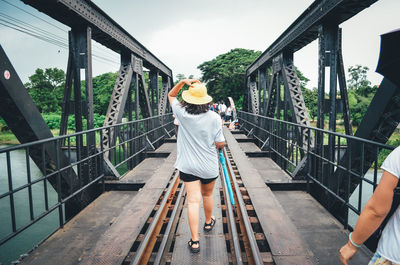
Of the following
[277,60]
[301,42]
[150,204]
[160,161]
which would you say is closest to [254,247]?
[150,204]

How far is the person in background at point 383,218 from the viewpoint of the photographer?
1227 millimetres

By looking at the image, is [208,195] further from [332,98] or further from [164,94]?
[164,94]

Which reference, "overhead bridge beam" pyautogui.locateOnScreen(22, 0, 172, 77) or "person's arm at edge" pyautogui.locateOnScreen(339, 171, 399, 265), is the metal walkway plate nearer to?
"person's arm at edge" pyautogui.locateOnScreen(339, 171, 399, 265)

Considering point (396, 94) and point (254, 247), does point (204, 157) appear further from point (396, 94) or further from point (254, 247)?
point (396, 94)

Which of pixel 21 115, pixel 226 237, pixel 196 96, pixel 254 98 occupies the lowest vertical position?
pixel 226 237

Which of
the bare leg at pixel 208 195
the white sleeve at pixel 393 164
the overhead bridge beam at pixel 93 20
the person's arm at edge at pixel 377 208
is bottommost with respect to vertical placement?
the bare leg at pixel 208 195

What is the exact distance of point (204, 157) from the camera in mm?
3020

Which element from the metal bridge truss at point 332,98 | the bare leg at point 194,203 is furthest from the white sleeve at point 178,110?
the metal bridge truss at point 332,98

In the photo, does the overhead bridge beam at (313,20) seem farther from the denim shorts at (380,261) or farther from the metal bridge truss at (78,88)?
the metal bridge truss at (78,88)

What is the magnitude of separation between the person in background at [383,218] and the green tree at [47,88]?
66.7 m

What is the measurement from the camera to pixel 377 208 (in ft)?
4.23

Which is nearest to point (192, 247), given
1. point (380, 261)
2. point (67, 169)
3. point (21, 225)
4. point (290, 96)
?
point (380, 261)

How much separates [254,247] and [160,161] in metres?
5.41

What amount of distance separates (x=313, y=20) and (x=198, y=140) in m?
4.66
